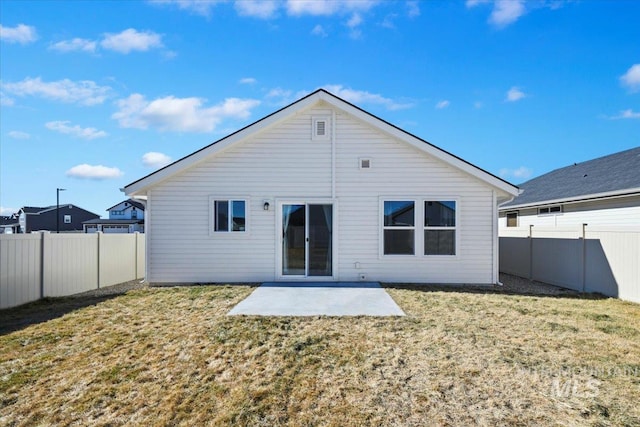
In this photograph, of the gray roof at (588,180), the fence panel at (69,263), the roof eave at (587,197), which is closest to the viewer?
the fence panel at (69,263)

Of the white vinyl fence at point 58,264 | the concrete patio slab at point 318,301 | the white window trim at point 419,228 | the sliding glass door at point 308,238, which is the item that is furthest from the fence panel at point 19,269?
the white window trim at point 419,228

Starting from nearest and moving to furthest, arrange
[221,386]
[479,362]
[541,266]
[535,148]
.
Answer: [221,386]
[479,362]
[541,266]
[535,148]

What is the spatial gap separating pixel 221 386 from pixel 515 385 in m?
3.15

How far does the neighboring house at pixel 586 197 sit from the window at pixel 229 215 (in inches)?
432

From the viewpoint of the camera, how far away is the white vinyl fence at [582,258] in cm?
762

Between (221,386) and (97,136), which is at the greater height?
(97,136)

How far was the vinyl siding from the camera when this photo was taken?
9.42 meters

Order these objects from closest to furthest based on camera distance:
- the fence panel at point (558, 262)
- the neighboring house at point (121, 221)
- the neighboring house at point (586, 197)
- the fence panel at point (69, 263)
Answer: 1. the fence panel at point (69, 263)
2. the fence panel at point (558, 262)
3. the neighboring house at point (586, 197)
4. the neighboring house at point (121, 221)

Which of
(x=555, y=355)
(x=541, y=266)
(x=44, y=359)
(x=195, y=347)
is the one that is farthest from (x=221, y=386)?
(x=541, y=266)

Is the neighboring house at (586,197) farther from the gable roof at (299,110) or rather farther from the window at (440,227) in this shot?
the window at (440,227)

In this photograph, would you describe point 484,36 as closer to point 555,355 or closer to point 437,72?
point 437,72

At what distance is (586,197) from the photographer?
1100 centimetres

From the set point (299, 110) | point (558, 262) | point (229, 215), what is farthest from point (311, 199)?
point (558, 262)

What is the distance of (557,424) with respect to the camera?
9.50 feet
